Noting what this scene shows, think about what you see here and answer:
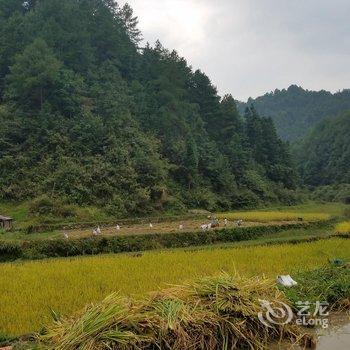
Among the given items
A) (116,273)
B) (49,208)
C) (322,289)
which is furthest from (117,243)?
(49,208)

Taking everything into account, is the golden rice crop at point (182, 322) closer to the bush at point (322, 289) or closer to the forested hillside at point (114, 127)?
the bush at point (322, 289)

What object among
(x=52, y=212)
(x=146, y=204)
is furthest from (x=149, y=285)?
(x=146, y=204)

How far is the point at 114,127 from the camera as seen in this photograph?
36938 mm

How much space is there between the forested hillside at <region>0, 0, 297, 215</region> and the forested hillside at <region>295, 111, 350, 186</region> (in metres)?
17.0

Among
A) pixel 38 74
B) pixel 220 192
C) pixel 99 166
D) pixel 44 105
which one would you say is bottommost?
pixel 220 192

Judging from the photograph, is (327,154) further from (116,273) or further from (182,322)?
(182,322)

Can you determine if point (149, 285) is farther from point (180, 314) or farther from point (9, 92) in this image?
point (9, 92)

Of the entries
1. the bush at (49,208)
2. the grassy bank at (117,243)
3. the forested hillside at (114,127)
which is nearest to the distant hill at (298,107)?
the forested hillside at (114,127)

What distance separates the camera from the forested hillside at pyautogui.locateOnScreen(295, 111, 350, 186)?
6938 cm

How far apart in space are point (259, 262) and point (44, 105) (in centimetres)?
2626

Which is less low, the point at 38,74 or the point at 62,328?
the point at 38,74

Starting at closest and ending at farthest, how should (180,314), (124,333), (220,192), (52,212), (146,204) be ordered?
1. (124,333)
2. (180,314)
3. (52,212)
4. (146,204)
5. (220,192)

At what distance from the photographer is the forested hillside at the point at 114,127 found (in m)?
32.4

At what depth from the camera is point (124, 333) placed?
5801mm
